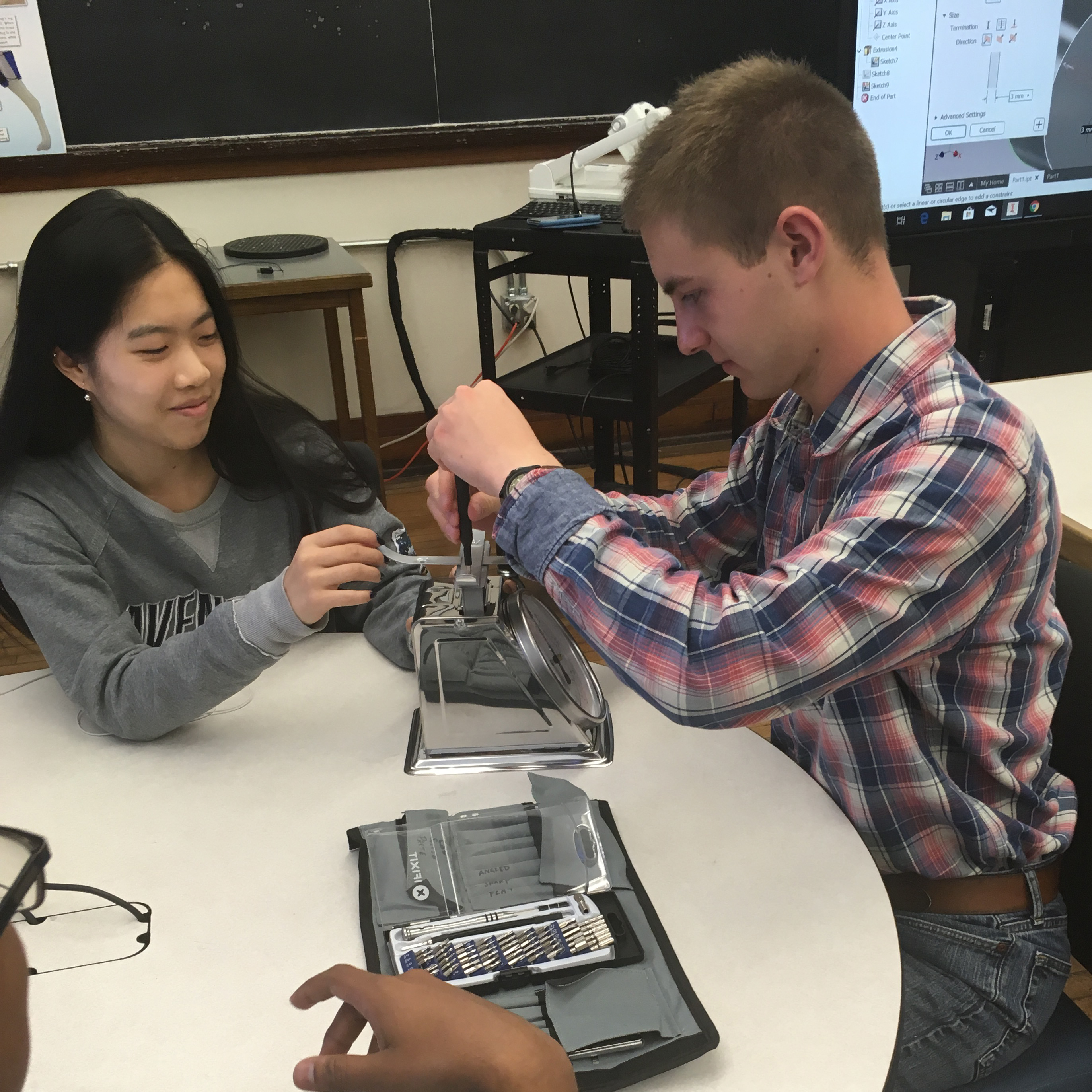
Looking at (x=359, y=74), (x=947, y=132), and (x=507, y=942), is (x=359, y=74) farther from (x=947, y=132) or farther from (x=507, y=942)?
(x=507, y=942)

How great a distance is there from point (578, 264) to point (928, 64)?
79 cm

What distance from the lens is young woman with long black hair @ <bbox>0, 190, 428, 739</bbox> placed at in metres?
1.19

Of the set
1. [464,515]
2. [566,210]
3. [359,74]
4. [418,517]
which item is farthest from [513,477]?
[359,74]

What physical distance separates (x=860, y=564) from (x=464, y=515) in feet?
1.17

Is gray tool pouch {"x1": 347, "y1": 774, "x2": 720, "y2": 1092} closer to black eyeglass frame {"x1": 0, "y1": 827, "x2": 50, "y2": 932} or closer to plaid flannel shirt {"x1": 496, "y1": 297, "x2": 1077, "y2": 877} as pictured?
plaid flannel shirt {"x1": 496, "y1": 297, "x2": 1077, "y2": 877}

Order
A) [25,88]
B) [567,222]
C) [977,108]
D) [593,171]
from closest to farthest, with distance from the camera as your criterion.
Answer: [977,108] → [567,222] → [593,171] → [25,88]

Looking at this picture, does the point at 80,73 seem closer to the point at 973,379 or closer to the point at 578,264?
the point at 578,264

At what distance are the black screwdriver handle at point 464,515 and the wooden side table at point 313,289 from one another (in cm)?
161

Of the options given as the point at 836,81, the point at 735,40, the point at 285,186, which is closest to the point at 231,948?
the point at 836,81

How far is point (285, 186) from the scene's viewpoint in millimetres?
3107

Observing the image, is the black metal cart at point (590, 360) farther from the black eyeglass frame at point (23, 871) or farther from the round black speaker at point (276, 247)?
the black eyeglass frame at point (23, 871)

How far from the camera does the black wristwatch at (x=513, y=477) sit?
878 mm

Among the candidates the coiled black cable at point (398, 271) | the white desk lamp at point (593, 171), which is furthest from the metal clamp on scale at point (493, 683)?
the coiled black cable at point (398, 271)

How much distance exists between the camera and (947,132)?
2.01 meters
